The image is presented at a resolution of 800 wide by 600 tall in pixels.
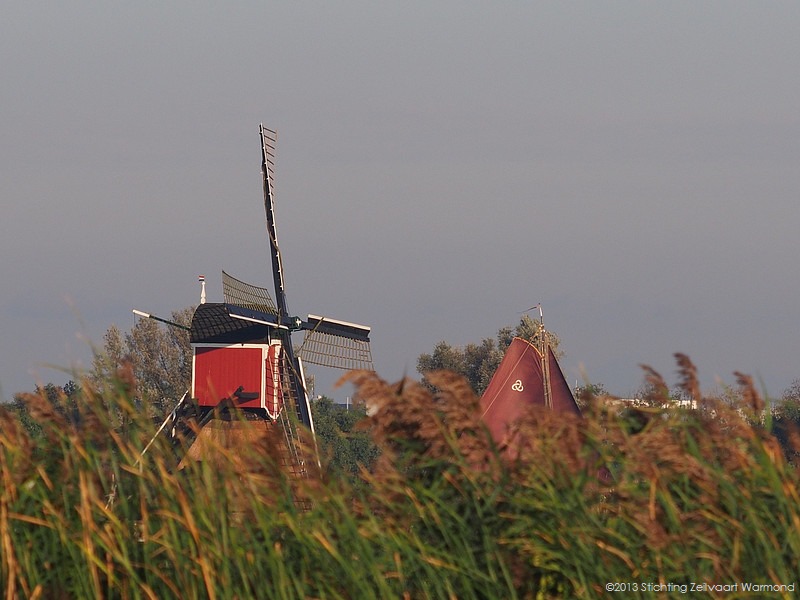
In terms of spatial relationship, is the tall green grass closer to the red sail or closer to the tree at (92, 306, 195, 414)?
the red sail

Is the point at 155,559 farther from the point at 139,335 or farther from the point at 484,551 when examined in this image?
the point at 139,335

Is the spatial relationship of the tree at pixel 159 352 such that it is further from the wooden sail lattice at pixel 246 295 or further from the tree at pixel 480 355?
the wooden sail lattice at pixel 246 295

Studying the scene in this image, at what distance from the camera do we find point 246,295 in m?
55.5

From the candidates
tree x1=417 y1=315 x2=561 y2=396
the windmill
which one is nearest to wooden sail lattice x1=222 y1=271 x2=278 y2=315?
the windmill

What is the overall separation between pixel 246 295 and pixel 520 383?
46.0ft

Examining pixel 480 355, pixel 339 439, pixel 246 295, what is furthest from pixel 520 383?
pixel 480 355

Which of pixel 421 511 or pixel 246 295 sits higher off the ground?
pixel 246 295

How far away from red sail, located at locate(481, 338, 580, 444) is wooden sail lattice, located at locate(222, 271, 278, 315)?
1089 centimetres

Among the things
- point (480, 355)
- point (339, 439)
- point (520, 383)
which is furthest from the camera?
point (480, 355)

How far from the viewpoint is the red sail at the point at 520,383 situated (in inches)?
1937

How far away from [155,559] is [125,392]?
107 centimetres

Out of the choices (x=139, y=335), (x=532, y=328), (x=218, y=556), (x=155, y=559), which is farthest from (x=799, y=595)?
(x=139, y=335)

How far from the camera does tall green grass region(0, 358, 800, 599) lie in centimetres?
647

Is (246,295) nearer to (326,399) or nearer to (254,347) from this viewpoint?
(254,347)
